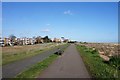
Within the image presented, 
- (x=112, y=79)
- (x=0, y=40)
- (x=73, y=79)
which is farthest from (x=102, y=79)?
(x=0, y=40)

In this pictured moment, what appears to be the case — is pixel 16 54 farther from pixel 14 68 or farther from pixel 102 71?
pixel 102 71

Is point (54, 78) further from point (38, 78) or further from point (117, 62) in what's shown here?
point (117, 62)

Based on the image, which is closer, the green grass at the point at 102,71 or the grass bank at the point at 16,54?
the green grass at the point at 102,71

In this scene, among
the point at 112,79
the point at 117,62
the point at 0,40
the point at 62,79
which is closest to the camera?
the point at 112,79

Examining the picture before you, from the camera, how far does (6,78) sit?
1598 cm

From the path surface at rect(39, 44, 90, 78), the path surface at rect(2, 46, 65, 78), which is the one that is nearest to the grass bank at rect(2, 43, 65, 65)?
the path surface at rect(2, 46, 65, 78)

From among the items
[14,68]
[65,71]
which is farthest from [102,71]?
[14,68]

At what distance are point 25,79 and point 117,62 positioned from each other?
41.8 feet

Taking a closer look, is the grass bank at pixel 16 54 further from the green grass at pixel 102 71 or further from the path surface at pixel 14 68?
the green grass at pixel 102 71

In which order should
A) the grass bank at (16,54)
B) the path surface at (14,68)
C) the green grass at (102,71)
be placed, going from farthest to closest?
the grass bank at (16,54), the path surface at (14,68), the green grass at (102,71)

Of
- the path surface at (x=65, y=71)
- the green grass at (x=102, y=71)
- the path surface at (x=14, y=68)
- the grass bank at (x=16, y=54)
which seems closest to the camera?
the green grass at (x=102, y=71)

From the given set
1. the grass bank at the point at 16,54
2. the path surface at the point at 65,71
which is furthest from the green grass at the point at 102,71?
the grass bank at the point at 16,54

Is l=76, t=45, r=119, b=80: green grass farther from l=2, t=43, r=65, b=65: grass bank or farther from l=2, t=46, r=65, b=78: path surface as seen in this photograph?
l=2, t=43, r=65, b=65: grass bank

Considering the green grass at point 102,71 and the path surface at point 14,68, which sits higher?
the green grass at point 102,71
